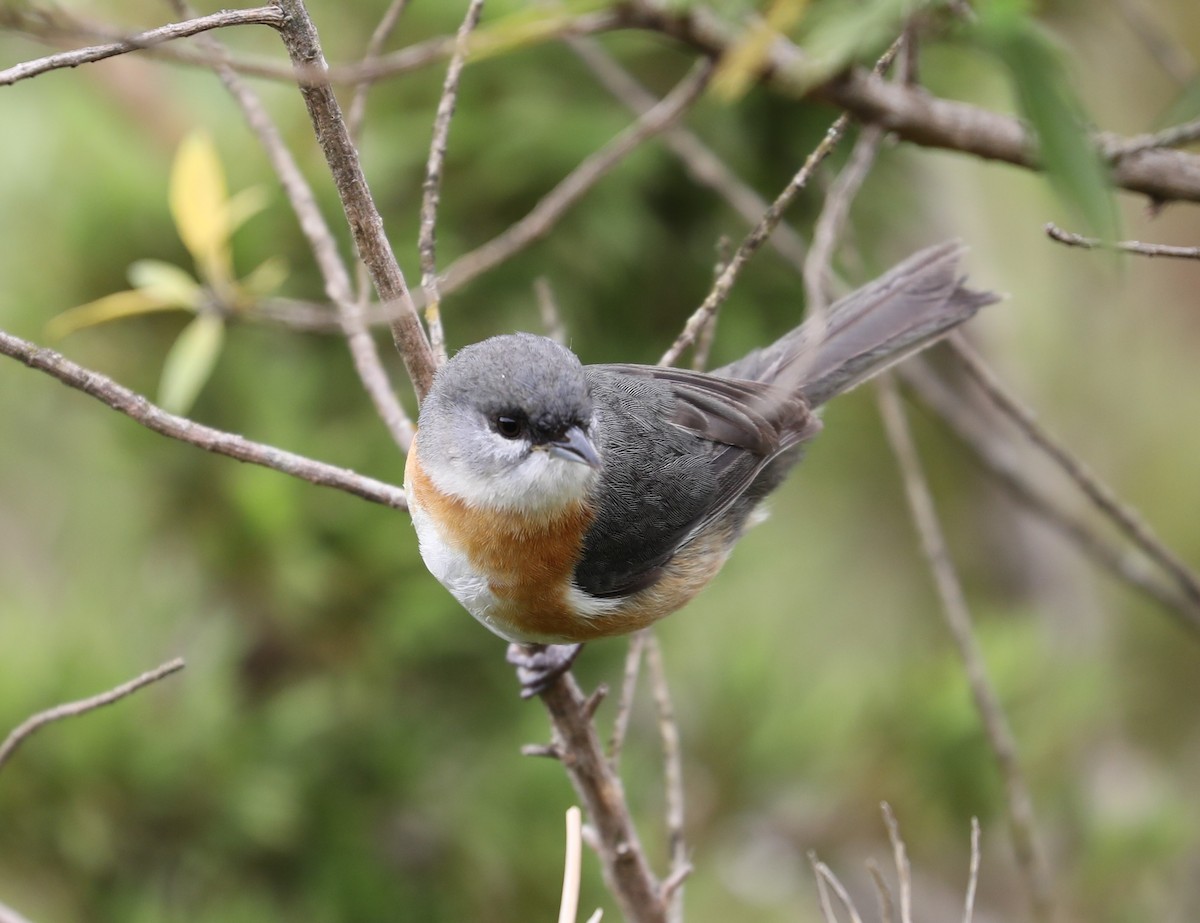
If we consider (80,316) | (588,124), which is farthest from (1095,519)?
(80,316)

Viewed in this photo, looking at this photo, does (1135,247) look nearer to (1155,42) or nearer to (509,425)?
(509,425)

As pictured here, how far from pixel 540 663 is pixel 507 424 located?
1.66ft

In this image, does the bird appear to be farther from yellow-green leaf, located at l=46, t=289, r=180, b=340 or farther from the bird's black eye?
yellow-green leaf, located at l=46, t=289, r=180, b=340

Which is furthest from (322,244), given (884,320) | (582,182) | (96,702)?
(884,320)

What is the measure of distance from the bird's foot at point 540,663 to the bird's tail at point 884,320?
891mm

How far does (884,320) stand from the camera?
9.80ft

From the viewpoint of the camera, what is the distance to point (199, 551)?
140 inches

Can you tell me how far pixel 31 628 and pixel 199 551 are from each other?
1.68 ft

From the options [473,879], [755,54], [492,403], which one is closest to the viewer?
[755,54]

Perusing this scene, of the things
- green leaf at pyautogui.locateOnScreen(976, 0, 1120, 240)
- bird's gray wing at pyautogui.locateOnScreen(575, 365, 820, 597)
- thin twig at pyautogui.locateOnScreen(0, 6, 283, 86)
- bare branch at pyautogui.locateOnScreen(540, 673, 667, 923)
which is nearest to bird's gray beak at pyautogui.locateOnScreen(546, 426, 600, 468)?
bird's gray wing at pyautogui.locateOnScreen(575, 365, 820, 597)

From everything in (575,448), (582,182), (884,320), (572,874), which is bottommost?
(572,874)

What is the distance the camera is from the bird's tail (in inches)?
115

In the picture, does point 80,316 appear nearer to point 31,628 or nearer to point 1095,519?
point 31,628

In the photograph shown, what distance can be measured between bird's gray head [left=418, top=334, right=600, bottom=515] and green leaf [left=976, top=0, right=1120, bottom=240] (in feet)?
3.88
